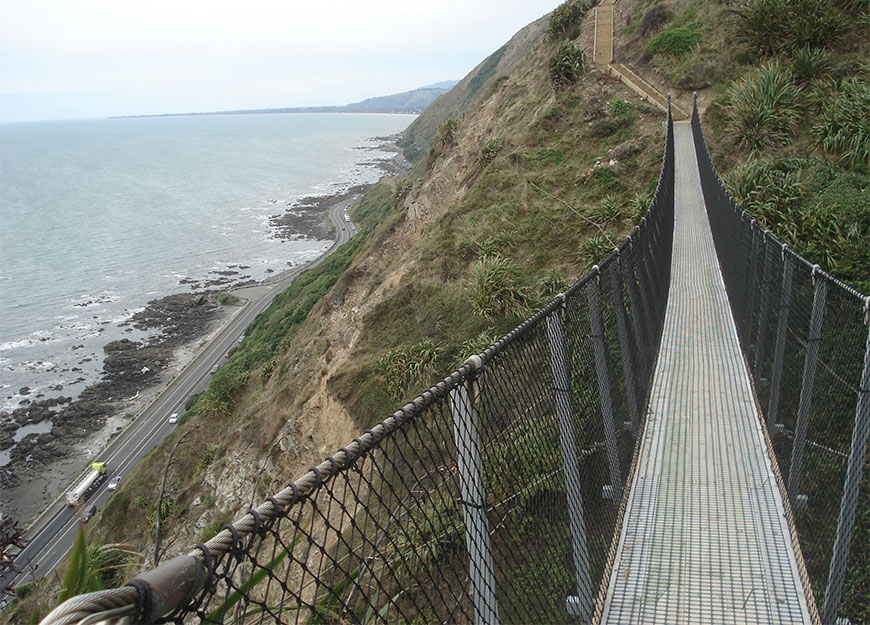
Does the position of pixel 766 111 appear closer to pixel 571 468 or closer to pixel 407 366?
pixel 407 366

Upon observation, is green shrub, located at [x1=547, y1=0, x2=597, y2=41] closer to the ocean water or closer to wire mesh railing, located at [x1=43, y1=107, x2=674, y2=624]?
wire mesh railing, located at [x1=43, y1=107, x2=674, y2=624]

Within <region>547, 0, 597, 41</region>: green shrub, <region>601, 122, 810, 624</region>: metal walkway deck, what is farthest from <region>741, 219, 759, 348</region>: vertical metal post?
<region>547, 0, 597, 41</region>: green shrub

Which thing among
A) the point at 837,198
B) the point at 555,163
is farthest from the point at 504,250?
the point at 837,198

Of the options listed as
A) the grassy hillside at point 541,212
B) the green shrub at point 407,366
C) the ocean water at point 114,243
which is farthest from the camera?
the ocean water at point 114,243

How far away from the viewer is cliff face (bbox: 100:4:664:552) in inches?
555

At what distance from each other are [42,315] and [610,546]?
63844 mm

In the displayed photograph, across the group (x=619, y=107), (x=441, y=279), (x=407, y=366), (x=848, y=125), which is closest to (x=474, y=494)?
(x=407, y=366)

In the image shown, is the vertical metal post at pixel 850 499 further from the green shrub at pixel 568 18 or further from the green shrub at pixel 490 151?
the green shrub at pixel 568 18

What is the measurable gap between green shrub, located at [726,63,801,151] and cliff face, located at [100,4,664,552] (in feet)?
7.75

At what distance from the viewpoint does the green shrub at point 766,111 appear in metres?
15.1

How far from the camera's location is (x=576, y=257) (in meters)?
14.5

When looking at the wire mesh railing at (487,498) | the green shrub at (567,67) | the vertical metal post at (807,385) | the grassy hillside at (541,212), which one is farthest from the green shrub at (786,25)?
the vertical metal post at (807,385)

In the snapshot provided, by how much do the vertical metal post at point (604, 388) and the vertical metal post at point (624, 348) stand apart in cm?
59

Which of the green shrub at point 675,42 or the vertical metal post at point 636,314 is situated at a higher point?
the green shrub at point 675,42
